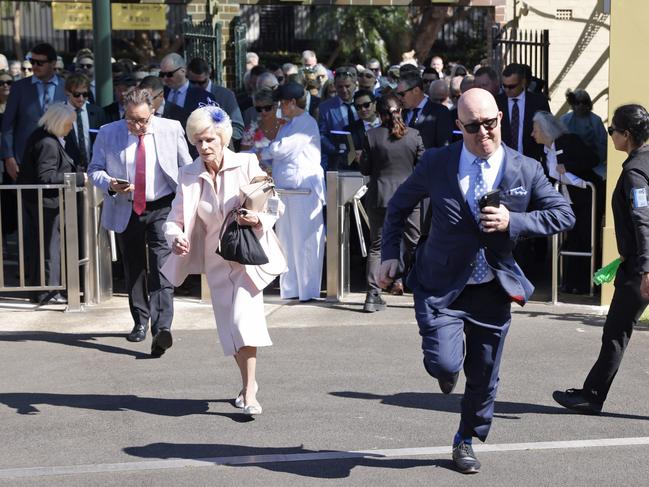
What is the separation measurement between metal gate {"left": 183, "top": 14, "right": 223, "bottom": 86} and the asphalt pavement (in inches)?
318

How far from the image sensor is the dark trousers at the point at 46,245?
35.2 ft

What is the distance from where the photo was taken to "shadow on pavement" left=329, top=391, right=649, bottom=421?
732 cm

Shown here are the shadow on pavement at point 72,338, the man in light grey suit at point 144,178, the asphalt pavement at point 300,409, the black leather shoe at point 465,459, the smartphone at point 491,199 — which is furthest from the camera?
the shadow on pavement at point 72,338

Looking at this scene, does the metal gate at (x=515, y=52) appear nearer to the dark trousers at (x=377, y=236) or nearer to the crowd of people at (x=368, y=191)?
the crowd of people at (x=368, y=191)

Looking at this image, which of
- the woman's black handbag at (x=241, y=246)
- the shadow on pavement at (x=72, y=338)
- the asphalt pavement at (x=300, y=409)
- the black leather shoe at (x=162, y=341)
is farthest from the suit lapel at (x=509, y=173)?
the shadow on pavement at (x=72, y=338)

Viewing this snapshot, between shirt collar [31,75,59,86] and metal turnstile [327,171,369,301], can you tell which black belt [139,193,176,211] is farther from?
shirt collar [31,75,59,86]

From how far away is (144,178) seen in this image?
8.84m

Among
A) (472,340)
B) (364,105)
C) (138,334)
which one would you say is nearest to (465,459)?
(472,340)

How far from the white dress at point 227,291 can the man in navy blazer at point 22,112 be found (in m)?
4.58

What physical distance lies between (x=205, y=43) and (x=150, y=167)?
9433 millimetres

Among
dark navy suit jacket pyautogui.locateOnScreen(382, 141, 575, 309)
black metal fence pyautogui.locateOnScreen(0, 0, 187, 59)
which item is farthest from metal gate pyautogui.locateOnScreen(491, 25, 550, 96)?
black metal fence pyautogui.locateOnScreen(0, 0, 187, 59)

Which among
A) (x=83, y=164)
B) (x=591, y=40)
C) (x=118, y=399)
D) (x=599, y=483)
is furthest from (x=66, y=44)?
(x=599, y=483)

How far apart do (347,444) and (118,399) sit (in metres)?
1.78

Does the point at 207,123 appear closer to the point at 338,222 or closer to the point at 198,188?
the point at 198,188
